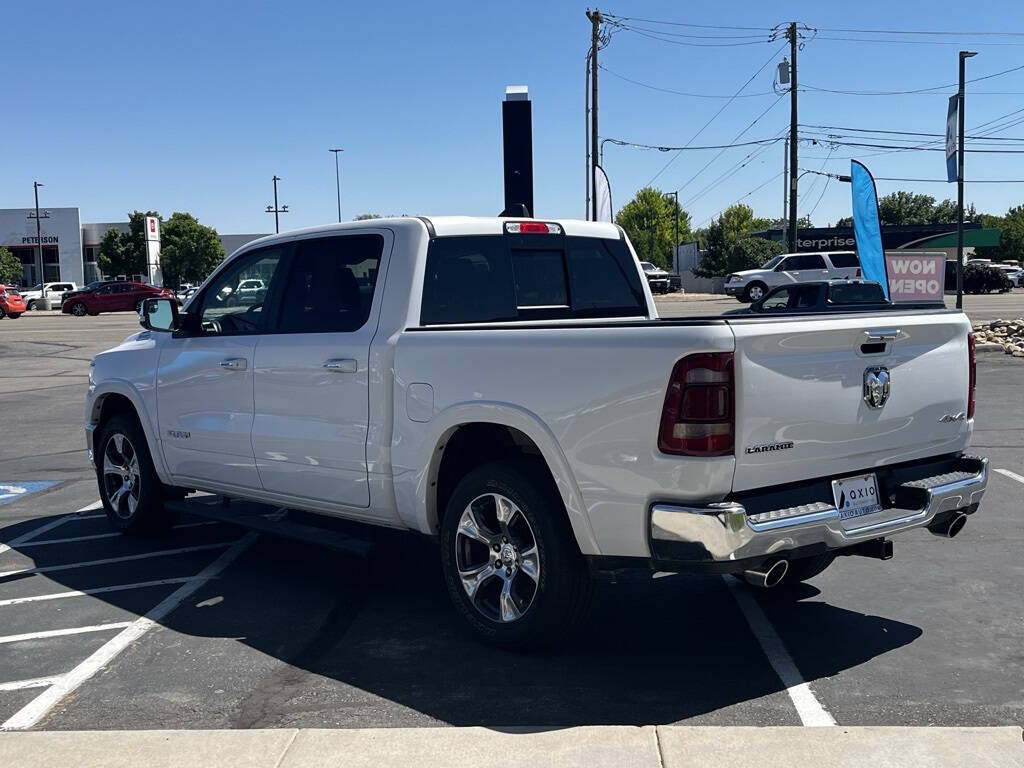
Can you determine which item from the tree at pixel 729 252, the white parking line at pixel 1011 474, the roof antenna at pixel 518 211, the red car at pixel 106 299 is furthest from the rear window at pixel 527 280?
the tree at pixel 729 252

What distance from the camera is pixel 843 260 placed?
3906 cm

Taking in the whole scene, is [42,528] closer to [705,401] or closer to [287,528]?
[287,528]

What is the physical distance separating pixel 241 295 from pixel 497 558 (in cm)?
260

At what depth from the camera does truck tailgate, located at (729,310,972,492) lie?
416cm

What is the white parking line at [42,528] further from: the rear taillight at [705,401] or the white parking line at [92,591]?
the rear taillight at [705,401]

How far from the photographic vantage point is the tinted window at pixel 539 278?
5926mm

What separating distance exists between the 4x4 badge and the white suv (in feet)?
113

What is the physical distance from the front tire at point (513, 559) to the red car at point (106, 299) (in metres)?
47.6

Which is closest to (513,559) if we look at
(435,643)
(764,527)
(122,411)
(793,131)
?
(435,643)

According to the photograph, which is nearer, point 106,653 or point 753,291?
point 106,653

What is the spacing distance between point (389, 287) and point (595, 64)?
37.3 m

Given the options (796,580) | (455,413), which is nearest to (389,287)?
(455,413)

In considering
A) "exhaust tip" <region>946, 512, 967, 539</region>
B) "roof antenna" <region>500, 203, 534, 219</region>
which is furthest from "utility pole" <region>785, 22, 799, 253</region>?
"exhaust tip" <region>946, 512, 967, 539</region>

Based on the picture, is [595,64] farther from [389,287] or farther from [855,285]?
[389,287]
